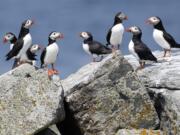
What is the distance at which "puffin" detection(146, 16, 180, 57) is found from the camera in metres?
18.6

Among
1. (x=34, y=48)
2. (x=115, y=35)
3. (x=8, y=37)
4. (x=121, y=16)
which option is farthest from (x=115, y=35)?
(x=8, y=37)

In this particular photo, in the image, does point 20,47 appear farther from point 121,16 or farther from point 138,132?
point 138,132

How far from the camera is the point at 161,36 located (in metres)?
18.9

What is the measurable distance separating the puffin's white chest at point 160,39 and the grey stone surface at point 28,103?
5996 millimetres

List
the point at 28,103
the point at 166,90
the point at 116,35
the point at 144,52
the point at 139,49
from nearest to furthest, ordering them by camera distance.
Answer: the point at 28,103
the point at 166,90
the point at 144,52
the point at 139,49
the point at 116,35

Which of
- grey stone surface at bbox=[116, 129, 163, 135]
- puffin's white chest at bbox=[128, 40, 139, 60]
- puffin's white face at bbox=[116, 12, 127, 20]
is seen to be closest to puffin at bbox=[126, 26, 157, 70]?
puffin's white chest at bbox=[128, 40, 139, 60]

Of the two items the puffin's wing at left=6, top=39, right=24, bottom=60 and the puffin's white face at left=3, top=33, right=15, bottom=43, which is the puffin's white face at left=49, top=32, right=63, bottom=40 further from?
the puffin's white face at left=3, top=33, right=15, bottom=43

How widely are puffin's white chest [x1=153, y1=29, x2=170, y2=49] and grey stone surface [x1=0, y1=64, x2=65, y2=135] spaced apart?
600 centimetres

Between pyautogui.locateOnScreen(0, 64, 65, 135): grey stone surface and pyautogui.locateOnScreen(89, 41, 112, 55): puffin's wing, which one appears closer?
pyautogui.locateOnScreen(0, 64, 65, 135): grey stone surface

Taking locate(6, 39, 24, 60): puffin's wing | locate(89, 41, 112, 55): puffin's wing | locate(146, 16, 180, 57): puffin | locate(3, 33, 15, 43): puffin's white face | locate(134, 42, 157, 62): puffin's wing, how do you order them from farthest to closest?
1. locate(3, 33, 15, 43): puffin's white face
2. locate(89, 41, 112, 55): puffin's wing
3. locate(146, 16, 180, 57): puffin
4. locate(6, 39, 24, 60): puffin's wing
5. locate(134, 42, 157, 62): puffin's wing

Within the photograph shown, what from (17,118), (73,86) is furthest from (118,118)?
(17,118)

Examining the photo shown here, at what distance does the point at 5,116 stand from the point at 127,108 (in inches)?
127

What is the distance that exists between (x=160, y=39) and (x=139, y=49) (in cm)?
217

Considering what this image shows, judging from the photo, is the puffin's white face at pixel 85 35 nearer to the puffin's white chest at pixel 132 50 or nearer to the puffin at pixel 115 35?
the puffin at pixel 115 35
